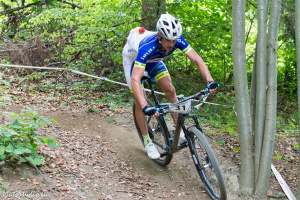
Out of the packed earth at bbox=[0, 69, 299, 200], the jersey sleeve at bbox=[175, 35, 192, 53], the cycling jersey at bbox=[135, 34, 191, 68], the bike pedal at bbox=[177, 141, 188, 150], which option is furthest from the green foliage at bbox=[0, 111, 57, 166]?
the jersey sleeve at bbox=[175, 35, 192, 53]

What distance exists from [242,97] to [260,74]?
322mm

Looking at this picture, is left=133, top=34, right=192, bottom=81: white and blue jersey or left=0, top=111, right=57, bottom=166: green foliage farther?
left=133, top=34, right=192, bottom=81: white and blue jersey

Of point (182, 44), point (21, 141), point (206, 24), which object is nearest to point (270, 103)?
point (182, 44)

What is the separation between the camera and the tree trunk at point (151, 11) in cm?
818

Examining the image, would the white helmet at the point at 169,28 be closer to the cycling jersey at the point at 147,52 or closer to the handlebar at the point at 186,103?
the cycling jersey at the point at 147,52

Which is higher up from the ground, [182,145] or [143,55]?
[143,55]

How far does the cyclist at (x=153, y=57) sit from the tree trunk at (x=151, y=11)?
9.16ft

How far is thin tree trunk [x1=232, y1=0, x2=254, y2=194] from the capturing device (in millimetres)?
4832

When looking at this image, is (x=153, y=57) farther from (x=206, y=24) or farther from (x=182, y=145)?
(x=206, y=24)

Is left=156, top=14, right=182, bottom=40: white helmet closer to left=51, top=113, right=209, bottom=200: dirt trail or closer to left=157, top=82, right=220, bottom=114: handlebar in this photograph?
left=157, top=82, right=220, bottom=114: handlebar

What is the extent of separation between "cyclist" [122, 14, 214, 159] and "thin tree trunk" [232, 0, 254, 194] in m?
0.35

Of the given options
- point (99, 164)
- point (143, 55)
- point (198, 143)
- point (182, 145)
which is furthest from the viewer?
point (99, 164)

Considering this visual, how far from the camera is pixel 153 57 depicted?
5207 millimetres

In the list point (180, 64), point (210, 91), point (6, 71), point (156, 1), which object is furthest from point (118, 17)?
point (210, 91)
